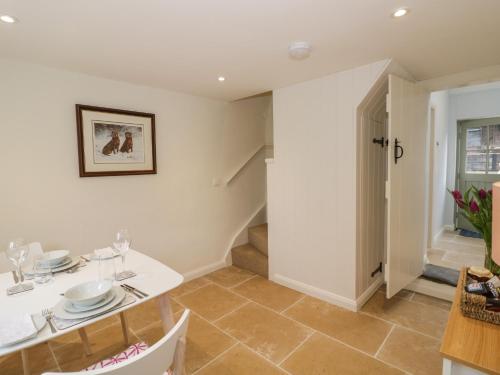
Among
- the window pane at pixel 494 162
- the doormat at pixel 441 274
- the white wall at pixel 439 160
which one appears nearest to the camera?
the doormat at pixel 441 274

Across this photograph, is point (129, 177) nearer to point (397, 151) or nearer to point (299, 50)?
point (299, 50)

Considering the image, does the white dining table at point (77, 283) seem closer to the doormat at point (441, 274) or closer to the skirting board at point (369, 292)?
A: the skirting board at point (369, 292)

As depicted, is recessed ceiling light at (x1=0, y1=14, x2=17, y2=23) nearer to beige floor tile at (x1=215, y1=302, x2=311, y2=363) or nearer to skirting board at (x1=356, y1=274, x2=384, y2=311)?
beige floor tile at (x1=215, y1=302, x2=311, y2=363)

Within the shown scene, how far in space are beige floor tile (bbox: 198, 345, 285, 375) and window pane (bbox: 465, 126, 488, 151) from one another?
16.0 ft

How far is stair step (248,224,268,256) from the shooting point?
3377 millimetres

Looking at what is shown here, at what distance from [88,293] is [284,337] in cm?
146

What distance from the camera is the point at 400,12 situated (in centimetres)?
139

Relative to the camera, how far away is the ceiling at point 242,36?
1.34m

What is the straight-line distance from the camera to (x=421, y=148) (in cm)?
266

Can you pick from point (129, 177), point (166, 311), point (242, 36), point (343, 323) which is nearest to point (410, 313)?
point (343, 323)

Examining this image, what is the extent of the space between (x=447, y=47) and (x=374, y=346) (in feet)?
7.06

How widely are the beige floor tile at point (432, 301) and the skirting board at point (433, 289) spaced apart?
43 mm

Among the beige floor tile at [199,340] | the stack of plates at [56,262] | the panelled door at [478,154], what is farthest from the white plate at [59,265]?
the panelled door at [478,154]

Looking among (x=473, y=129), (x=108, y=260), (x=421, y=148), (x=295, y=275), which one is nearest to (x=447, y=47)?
(x=421, y=148)
